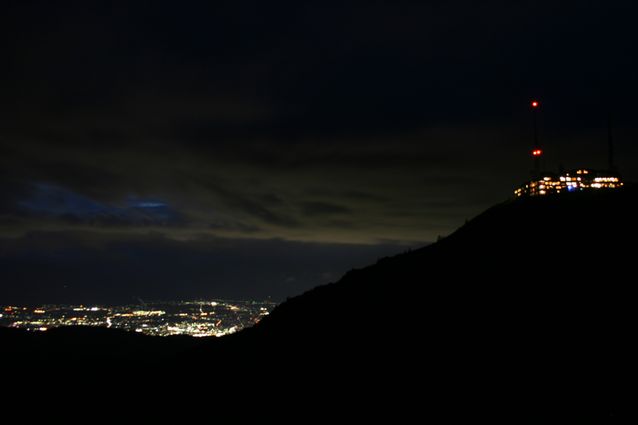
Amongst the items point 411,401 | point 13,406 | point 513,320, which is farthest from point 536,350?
point 13,406

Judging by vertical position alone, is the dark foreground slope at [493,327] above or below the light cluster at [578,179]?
below

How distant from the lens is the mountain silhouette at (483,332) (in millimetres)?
20078

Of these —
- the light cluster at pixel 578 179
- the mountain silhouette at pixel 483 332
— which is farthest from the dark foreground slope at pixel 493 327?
the light cluster at pixel 578 179

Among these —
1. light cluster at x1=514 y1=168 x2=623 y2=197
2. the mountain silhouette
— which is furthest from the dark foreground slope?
light cluster at x1=514 y1=168 x2=623 y2=197

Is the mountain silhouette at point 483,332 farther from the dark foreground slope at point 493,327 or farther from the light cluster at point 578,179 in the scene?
the light cluster at point 578,179

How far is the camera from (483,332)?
2517 cm

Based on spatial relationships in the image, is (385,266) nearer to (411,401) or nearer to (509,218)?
(509,218)

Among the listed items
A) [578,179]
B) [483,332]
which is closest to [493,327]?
[483,332]

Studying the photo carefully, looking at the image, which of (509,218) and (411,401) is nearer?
(411,401)

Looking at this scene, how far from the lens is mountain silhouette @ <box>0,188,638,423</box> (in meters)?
20.1

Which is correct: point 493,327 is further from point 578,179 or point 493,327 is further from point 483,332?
point 578,179

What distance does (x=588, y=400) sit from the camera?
18344mm

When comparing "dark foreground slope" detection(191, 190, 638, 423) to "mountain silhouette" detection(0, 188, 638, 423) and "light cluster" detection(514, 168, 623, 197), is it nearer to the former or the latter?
"mountain silhouette" detection(0, 188, 638, 423)

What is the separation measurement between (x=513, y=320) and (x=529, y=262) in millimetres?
7060
